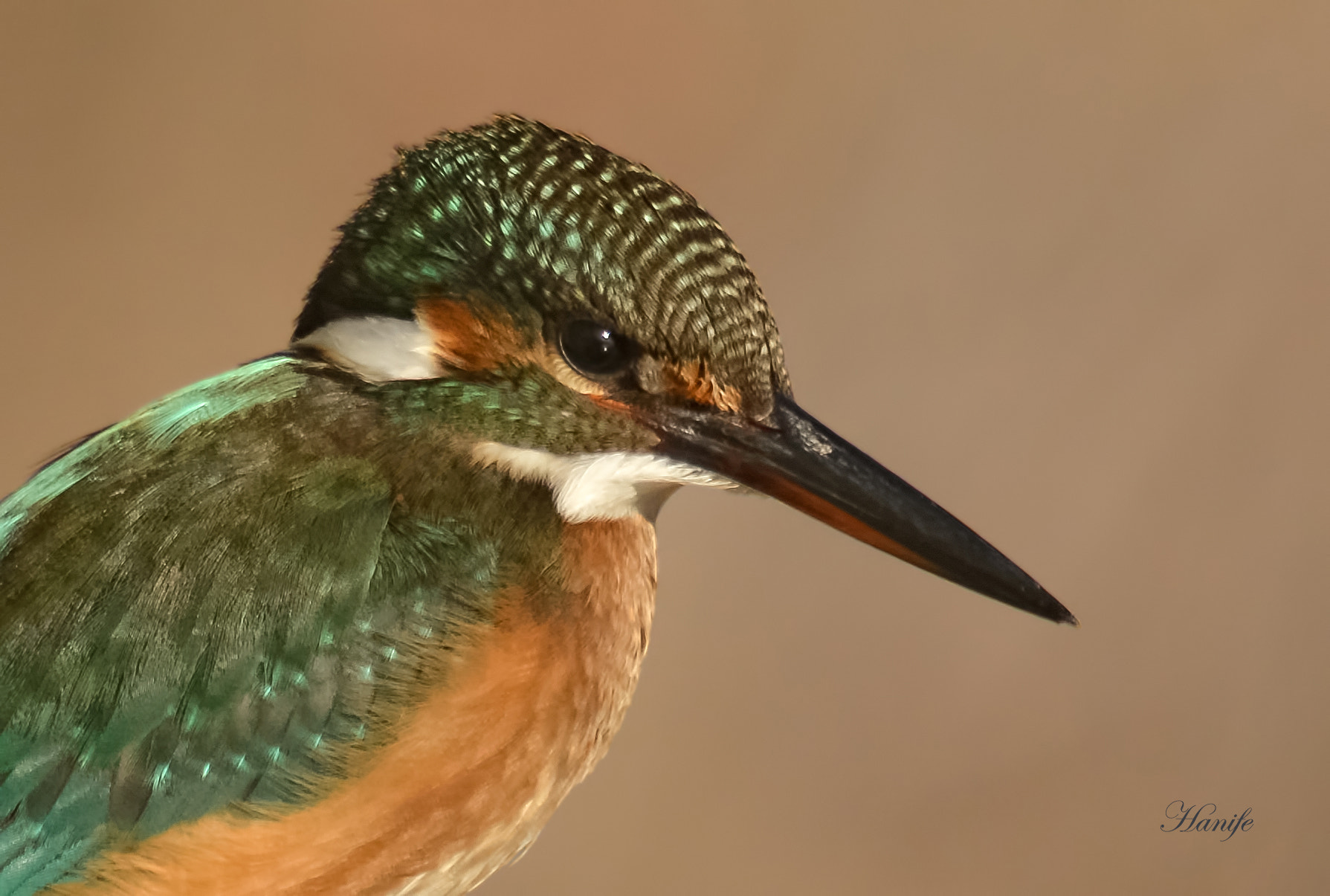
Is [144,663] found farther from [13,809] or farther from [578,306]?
[578,306]

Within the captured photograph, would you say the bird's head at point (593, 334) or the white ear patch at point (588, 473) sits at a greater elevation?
the bird's head at point (593, 334)

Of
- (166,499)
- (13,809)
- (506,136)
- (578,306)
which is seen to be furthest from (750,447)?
(13,809)

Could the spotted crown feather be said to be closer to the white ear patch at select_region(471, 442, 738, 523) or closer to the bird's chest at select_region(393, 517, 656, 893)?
the white ear patch at select_region(471, 442, 738, 523)

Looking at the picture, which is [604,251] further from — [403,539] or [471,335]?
[403,539]

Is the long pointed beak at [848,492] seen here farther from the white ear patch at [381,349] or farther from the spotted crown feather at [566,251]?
the white ear patch at [381,349]

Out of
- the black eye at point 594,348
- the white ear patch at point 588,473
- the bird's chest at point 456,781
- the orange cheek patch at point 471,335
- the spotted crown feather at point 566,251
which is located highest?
the spotted crown feather at point 566,251

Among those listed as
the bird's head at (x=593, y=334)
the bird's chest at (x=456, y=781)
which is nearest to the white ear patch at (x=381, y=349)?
the bird's head at (x=593, y=334)
